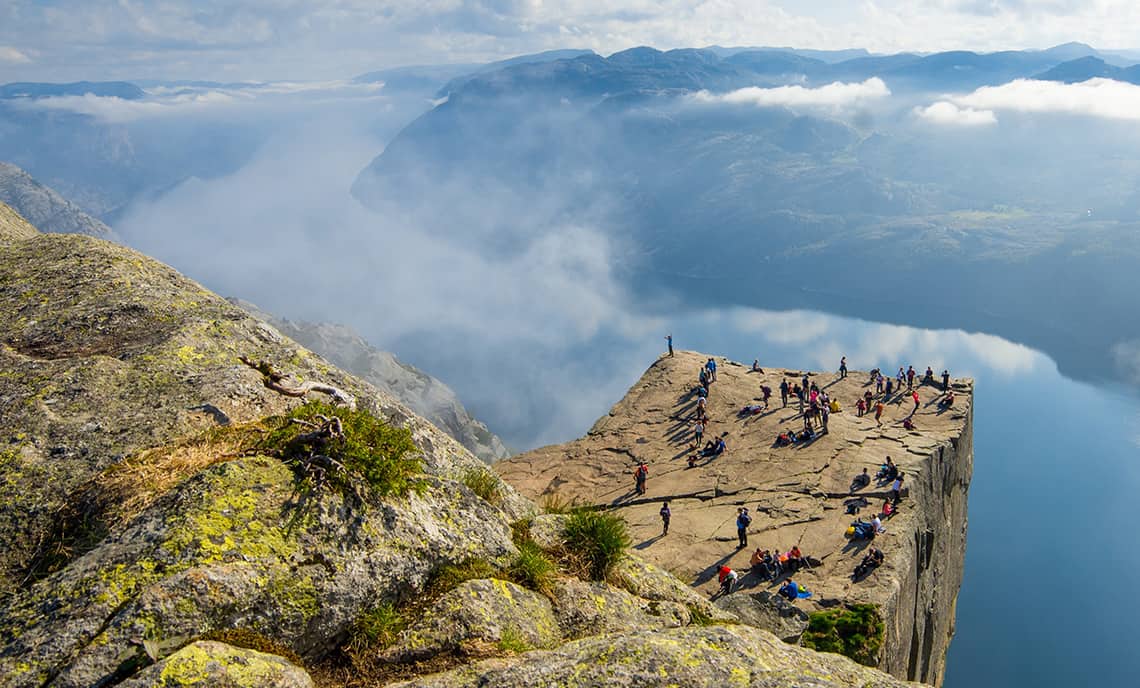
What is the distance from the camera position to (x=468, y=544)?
27.9 feet

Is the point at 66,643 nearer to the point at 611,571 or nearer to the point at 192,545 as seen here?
the point at 192,545

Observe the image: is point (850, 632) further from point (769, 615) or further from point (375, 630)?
point (375, 630)

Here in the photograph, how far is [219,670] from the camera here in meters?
5.74

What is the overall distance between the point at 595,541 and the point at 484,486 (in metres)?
1.84

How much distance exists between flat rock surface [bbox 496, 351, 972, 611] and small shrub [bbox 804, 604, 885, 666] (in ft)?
3.29

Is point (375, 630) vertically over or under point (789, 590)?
over

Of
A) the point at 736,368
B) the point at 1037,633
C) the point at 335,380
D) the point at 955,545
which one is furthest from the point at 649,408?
the point at 1037,633

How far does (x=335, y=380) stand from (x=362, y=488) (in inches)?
158

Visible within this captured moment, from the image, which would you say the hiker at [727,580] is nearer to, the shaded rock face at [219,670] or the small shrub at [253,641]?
the small shrub at [253,641]

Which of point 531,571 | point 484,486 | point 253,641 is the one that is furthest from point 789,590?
point 253,641

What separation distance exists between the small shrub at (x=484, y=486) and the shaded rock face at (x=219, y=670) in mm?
3825

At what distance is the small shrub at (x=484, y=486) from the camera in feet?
32.6

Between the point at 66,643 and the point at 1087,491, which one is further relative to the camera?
the point at 1087,491

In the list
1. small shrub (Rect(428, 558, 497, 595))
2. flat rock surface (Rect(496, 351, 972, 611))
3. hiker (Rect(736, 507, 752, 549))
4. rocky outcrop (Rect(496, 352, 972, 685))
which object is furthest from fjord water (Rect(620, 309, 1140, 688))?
small shrub (Rect(428, 558, 497, 595))
